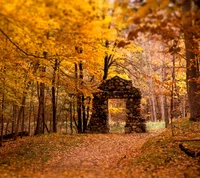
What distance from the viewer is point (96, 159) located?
9453 mm

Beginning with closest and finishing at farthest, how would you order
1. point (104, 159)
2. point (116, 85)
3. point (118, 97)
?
point (104, 159)
point (118, 97)
point (116, 85)

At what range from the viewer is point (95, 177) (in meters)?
6.38

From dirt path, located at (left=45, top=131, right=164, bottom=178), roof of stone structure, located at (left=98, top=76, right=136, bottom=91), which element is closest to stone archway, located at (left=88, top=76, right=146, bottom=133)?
roof of stone structure, located at (left=98, top=76, right=136, bottom=91)

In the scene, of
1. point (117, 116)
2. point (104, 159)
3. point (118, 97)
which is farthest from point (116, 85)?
point (117, 116)

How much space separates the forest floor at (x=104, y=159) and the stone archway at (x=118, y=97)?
4132 millimetres

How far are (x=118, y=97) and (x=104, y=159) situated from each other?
849 centimetres

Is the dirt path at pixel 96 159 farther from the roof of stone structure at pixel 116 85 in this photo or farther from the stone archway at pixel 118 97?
the roof of stone structure at pixel 116 85

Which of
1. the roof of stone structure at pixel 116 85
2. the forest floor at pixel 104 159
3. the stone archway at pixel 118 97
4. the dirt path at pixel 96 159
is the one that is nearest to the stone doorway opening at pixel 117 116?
the stone archway at pixel 118 97

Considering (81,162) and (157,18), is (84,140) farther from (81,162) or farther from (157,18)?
(157,18)

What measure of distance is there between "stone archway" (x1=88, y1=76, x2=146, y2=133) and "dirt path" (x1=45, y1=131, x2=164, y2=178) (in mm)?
3266

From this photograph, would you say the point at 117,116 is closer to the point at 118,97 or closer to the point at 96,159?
the point at 118,97

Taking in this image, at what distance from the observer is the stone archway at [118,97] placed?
57.1 feet

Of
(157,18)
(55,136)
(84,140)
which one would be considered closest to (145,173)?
(157,18)

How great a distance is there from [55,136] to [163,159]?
7.93 meters
